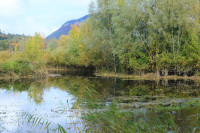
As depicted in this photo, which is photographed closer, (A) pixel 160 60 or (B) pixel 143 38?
(A) pixel 160 60

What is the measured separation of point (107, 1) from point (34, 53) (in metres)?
16.5

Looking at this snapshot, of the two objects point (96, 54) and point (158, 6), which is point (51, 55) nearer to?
point (96, 54)

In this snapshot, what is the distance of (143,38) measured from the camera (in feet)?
109

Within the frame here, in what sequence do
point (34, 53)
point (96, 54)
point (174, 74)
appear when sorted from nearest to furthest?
point (174, 74), point (34, 53), point (96, 54)

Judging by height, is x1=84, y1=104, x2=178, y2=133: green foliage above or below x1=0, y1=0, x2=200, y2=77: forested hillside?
below

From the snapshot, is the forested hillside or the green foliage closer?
the green foliage

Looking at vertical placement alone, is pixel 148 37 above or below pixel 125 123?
above

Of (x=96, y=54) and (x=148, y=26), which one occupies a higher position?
(x=148, y=26)

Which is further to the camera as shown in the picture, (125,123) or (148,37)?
(148,37)

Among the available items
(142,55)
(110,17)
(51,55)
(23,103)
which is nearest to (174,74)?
(142,55)

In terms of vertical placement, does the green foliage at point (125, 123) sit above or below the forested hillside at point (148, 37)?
below

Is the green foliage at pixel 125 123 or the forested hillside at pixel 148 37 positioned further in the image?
the forested hillside at pixel 148 37

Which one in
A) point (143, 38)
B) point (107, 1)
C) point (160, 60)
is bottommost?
point (160, 60)

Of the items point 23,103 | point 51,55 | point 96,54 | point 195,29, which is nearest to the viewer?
point 23,103
